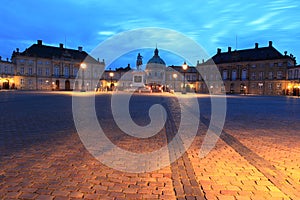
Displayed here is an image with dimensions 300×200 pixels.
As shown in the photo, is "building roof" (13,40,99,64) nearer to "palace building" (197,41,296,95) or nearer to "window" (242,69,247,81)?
"palace building" (197,41,296,95)

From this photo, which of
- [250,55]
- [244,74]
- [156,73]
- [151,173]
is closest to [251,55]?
[250,55]

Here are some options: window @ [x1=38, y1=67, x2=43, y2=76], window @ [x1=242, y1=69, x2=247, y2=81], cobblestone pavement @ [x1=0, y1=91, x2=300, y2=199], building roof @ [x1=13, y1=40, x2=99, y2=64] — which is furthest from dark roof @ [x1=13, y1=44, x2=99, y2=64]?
cobblestone pavement @ [x1=0, y1=91, x2=300, y2=199]

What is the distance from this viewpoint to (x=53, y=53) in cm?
7419

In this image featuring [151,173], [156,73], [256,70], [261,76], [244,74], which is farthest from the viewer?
[156,73]

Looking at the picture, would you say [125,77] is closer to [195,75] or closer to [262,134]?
[195,75]

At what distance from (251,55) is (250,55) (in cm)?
33

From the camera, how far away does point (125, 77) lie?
303 ft

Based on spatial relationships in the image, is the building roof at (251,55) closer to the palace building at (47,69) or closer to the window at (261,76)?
the window at (261,76)

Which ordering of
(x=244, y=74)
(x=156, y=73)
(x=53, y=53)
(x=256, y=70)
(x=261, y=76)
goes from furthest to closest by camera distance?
(x=156, y=73) → (x=53, y=53) → (x=244, y=74) → (x=256, y=70) → (x=261, y=76)

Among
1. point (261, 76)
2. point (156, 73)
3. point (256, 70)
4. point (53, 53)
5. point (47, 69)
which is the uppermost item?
point (53, 53)

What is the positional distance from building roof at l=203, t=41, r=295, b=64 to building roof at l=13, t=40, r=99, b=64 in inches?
1868

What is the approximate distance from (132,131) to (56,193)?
13.9 ft

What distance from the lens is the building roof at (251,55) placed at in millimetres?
64000

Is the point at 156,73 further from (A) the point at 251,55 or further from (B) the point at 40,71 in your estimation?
(B) the point at 40,71
